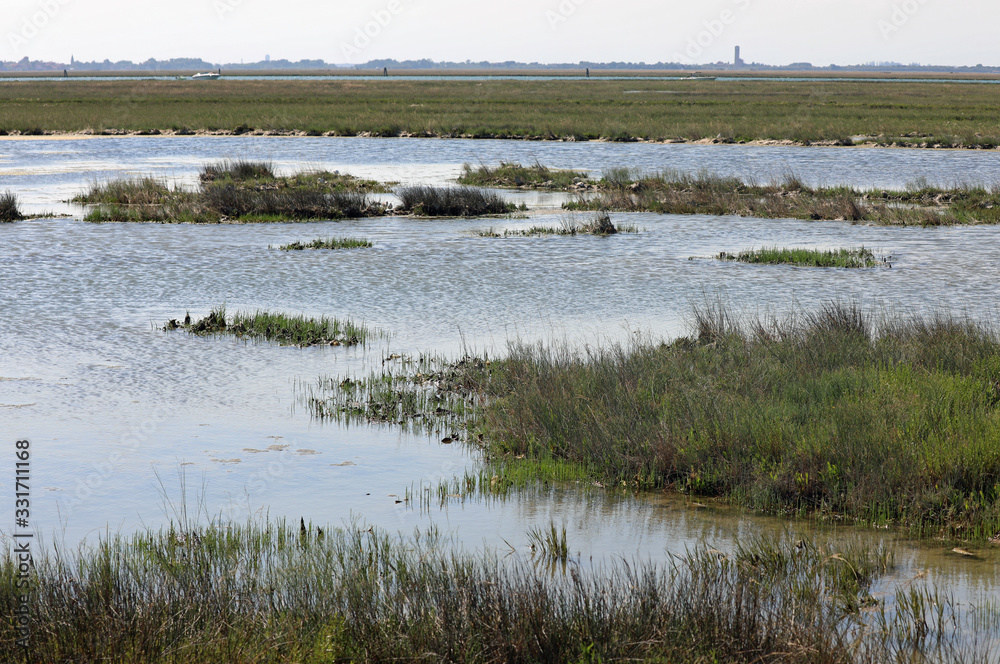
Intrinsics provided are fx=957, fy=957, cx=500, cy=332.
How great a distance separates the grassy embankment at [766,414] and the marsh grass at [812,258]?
8230 mm

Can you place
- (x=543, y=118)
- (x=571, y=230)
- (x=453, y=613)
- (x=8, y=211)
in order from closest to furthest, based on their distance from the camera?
1. (x=453, y=613)
2. (x=571, y=230)
3. (x=8, y=211)
4. (x=543, y=118)

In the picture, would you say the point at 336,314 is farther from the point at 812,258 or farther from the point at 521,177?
the point at 521,177

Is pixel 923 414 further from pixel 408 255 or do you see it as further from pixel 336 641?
pixel 408 255

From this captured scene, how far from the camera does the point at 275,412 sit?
10.8 m

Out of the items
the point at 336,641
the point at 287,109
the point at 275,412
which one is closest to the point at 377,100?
the point at 287,109

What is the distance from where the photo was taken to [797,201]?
29469 mm

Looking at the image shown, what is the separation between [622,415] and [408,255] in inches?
540

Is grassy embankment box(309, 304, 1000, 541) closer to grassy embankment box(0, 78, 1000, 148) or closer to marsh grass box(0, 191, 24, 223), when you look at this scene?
marsh grass box(0, 191, 24, 223)

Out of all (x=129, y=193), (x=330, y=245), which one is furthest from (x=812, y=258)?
(x=129, y=193)

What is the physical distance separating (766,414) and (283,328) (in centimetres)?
821

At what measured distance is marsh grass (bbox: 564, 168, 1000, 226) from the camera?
27.4 meters

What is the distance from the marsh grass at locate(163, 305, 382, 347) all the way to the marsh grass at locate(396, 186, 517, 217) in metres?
14.8

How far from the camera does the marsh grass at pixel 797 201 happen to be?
89.8 ft

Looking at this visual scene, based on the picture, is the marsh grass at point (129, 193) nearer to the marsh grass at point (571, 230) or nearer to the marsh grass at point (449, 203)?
the marsh grass at point (449, 203)
